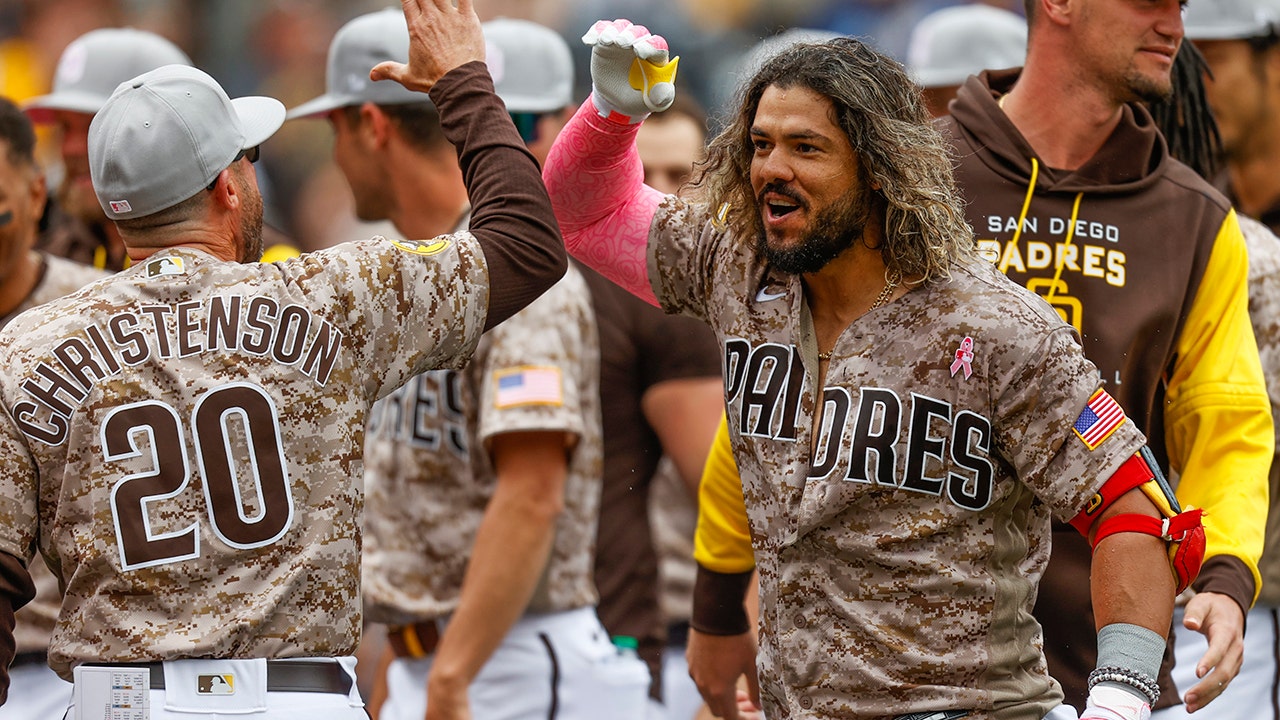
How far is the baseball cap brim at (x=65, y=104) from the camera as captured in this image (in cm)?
697

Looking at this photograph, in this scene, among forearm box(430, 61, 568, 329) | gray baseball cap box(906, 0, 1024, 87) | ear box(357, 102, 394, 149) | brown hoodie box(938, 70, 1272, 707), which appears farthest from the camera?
gray baseball cap box(906, 0, 1024, 87)

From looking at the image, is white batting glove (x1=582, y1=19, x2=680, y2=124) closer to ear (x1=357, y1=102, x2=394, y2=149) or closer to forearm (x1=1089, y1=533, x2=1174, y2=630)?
forearm (x1=1089, y1=533, x2=1174, y2=630)

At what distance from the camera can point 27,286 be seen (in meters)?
A: 5.59

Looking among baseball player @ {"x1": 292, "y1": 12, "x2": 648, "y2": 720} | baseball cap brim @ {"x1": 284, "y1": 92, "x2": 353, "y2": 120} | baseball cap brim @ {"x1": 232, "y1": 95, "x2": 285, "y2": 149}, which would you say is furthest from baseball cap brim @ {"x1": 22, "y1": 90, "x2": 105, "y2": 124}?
baseball cap brim @ {"x1": 232, "y1": 95, "x2": 285, "y2": 149}

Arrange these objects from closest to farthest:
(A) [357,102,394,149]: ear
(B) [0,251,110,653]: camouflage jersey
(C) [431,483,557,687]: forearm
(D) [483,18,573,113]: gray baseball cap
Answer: (C) [431,483,557,687]: forearm, (B) [0,251,110,653]: camouflage jersey, (A) [357,102,394,149]: ear, (D) [483,18,573,113]: gray baseball cap

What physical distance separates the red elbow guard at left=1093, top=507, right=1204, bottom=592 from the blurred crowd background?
9.24 m

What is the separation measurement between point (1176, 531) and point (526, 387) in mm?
2398

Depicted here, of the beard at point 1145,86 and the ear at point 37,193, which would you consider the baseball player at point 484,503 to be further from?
the beard at point 1145,86

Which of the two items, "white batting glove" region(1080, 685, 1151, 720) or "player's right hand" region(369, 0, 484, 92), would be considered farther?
"player's right hand" region(369, 0, 484, 92)

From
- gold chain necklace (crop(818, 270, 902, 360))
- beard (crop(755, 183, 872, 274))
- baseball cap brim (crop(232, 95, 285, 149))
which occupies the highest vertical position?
baseball cap brim (crop(232, 95, 285, 149))

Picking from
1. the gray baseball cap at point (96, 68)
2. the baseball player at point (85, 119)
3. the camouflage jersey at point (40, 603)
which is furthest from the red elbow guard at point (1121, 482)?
the gray baseball cap at point (96, 68)

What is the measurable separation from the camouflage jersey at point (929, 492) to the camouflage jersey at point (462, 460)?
187cm

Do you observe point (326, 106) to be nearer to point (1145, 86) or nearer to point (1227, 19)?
point (1145, 86)

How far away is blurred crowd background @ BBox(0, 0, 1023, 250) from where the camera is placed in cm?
1254
